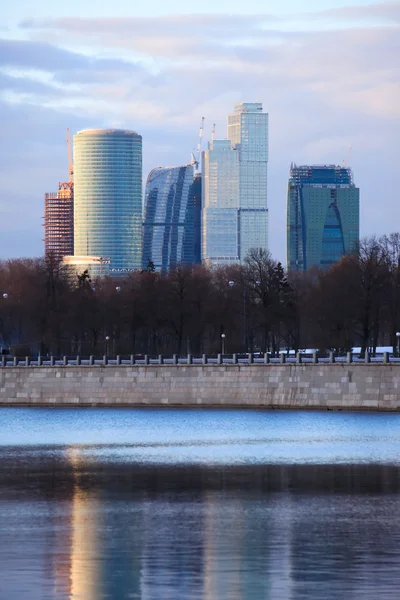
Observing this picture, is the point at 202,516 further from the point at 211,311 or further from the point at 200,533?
the point at 211,311

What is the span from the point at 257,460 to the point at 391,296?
238 feet

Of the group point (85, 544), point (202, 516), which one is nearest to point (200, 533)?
point (85, 544)

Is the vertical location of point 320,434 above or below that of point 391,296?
below

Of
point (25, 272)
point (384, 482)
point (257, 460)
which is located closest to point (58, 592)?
point (384, 482)

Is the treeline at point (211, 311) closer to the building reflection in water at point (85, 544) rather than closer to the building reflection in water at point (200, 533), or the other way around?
the building reflection in water at point (200, 533)

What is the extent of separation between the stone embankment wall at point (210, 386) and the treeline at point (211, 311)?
14.9 meters

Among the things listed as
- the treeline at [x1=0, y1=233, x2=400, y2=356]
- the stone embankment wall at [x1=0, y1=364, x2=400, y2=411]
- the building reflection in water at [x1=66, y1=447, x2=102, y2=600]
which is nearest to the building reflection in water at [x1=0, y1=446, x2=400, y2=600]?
the building reflection in water at [x1=66, y1=447, x2=102, y2=600]

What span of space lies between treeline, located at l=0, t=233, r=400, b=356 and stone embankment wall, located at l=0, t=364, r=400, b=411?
588 inches

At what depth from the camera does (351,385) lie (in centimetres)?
9400

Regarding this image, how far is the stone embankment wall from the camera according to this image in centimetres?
9314

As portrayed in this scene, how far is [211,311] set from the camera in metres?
141

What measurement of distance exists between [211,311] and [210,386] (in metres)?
37.0

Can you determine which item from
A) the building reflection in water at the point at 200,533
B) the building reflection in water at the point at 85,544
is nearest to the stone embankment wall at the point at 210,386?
the building reflection in water at the point at 200,533

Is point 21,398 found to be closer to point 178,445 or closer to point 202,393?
point 202,393
